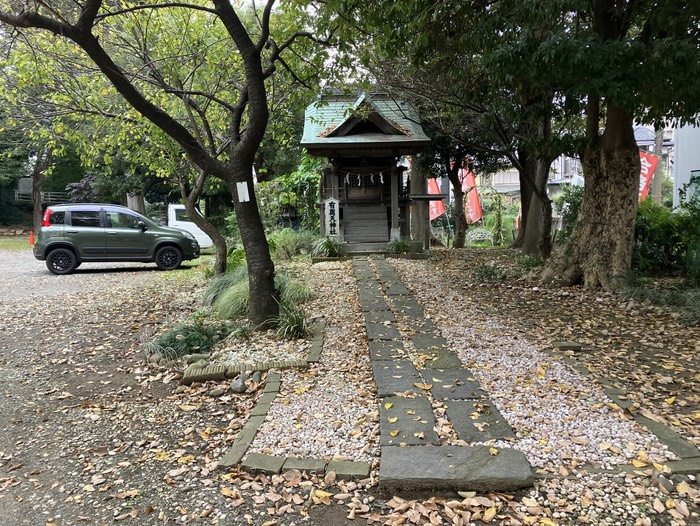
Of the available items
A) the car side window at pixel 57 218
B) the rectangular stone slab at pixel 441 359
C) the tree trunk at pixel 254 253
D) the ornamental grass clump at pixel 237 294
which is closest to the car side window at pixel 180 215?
the car side window at pixel 57 218

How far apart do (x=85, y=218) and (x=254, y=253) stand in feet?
30.1

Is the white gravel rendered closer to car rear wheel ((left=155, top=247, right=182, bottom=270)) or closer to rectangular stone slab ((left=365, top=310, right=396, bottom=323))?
rectangular stone slab ((left=365, top=310, right=396, bottom=323))

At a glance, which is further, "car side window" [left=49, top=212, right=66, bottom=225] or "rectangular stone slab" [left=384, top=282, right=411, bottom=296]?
"car side window" [left=49, top=212, right=66, bottom=225]

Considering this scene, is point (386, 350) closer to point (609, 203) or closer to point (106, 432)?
point (106, 432)

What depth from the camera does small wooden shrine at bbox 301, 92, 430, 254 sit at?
1213 cm

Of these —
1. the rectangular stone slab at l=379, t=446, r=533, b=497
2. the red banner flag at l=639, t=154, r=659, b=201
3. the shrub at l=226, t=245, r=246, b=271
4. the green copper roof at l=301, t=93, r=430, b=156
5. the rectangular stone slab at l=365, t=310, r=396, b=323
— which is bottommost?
the rectangular stone slab at l=379, t=446, r=533, b=497

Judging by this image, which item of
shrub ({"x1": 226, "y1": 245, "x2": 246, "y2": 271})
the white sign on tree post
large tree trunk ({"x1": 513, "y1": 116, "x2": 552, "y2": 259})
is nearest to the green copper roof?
the white sign on tree post

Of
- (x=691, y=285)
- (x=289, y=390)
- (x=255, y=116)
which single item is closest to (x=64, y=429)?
(x=289, y=390)

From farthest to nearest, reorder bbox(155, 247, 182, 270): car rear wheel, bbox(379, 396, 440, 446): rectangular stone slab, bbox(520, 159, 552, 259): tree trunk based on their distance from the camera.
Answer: bbox(155, 247, 182, 270): car rear wheel
bbox(520, 159, 552, 259): tree trunk
bbox(379, 396, 440, 446): rectangular stone slab

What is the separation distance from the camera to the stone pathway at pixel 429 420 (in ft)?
9.57

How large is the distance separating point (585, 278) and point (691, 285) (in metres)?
1.52

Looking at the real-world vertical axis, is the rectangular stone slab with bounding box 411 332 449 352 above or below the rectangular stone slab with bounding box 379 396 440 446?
above

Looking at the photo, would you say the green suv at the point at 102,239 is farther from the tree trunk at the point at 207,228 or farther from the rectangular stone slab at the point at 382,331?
the rectangular stone slab at the point at 382,331

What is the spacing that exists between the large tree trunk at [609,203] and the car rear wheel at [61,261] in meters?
11.9
